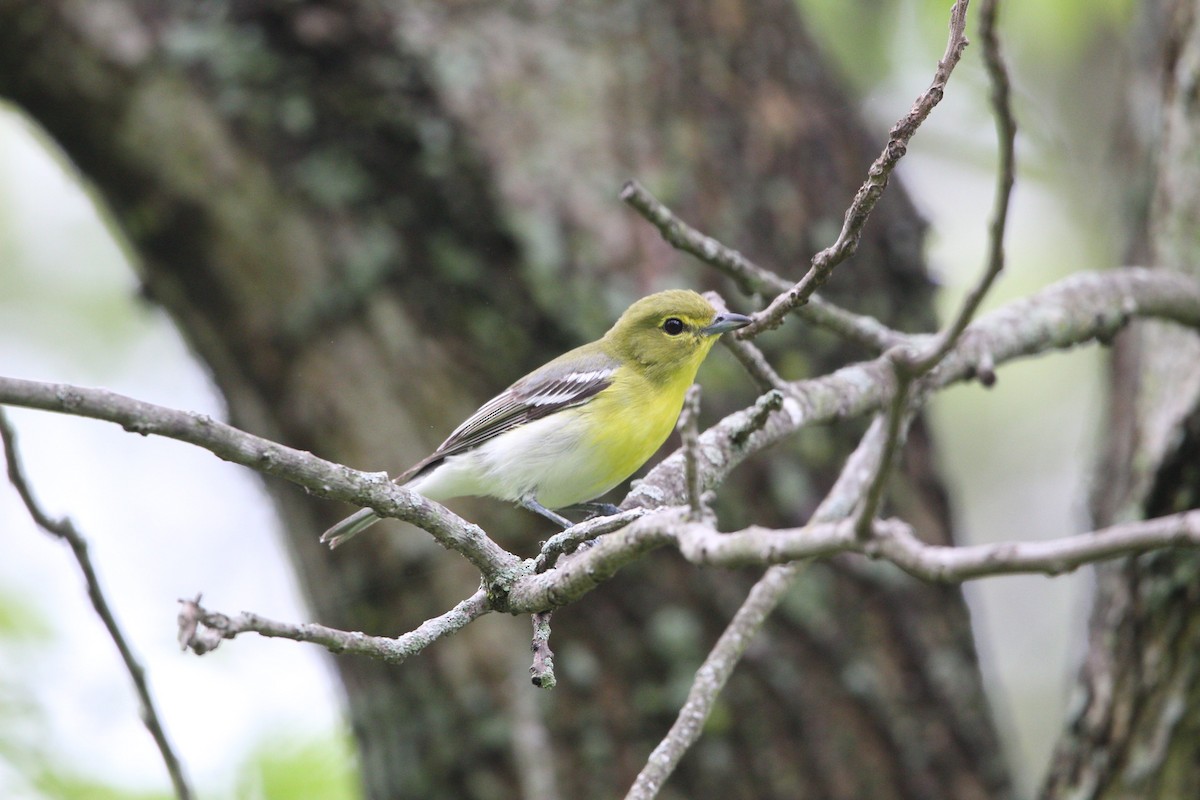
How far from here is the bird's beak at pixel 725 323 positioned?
417cm

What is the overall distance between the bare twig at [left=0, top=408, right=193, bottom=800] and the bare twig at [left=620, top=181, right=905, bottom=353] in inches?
60.6

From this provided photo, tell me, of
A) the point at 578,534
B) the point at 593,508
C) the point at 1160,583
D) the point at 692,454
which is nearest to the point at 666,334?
the point at 593,508

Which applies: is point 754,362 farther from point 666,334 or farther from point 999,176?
point 999,176

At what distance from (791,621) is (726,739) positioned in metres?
0.60

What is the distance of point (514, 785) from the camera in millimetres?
4898

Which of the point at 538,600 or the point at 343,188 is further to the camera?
the point at 343,188

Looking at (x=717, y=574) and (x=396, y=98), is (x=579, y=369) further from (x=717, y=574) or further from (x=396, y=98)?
(x=396, y=98)

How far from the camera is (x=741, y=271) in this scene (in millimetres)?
3400

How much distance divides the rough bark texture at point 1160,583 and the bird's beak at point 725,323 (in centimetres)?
181

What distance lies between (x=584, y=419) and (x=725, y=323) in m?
0.74

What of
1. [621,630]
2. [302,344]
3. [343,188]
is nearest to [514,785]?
[621,630]

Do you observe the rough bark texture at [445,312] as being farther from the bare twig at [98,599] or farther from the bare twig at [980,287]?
the bare twig at [980,287]

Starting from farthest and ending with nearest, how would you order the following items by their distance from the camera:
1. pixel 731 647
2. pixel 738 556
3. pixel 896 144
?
pixel 731 647 → pixel 896 144 → pixel 738 556

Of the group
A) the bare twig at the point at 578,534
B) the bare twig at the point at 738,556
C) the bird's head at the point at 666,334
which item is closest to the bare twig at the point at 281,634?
the bare twig at the point at 738,556
